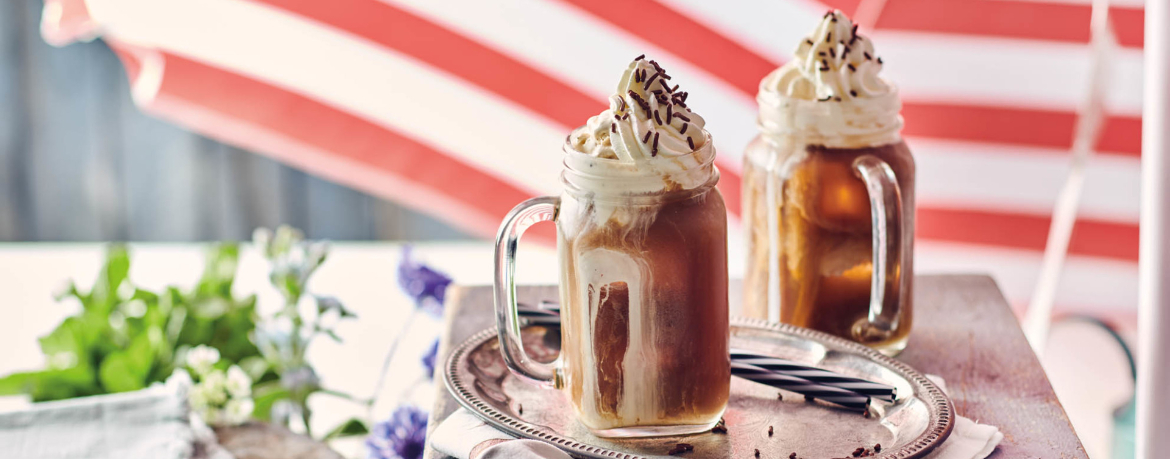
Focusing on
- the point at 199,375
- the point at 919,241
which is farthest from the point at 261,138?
the point at 919,241

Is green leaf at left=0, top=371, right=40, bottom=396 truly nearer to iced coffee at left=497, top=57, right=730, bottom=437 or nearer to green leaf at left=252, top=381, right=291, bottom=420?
green leaf at left=252, top=381, right=291, bottom=420

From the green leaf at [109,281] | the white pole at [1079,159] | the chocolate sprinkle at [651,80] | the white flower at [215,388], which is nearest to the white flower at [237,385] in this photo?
the white flower at [215,388]

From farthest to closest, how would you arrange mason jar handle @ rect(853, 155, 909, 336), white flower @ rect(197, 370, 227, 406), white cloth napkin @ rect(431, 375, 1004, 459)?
white flower @ rect(197, 370, 227, 406)
mason jar handle @ rect(853, 155, 909, 336)
white cloth napkin @ rect(431, 375, 1004, 459)

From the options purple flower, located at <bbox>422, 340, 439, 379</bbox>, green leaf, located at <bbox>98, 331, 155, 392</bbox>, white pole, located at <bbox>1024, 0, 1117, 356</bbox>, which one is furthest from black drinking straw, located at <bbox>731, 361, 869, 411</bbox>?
white pole, located at <bbox>1024, 0, 1117, 356</bbox>

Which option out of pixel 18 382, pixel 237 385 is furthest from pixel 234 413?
pixel 18 382

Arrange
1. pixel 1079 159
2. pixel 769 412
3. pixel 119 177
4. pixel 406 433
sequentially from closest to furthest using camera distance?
1. pixel 769 412
2. pixel 406 433
3. pixel 1079 159
4. pixel 119 177

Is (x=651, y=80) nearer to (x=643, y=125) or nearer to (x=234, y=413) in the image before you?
(x=643, y=125)
